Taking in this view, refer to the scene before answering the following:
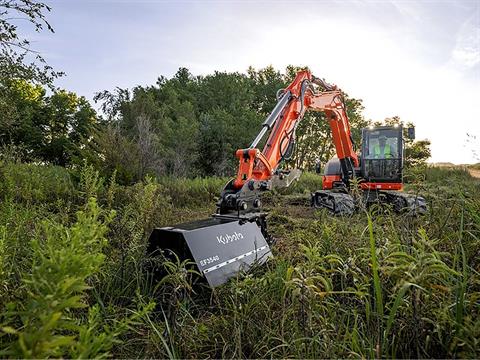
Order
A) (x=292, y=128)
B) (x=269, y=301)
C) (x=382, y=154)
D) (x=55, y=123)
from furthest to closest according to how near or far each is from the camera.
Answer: (x=55, y=123), (x=382, y=154), (x=292, y=128), (x=269, y=301)

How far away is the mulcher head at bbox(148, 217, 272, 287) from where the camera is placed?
2279mm

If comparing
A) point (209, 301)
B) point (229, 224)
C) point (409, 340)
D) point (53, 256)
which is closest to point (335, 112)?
point (229, 224)

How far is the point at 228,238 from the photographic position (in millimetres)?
2619

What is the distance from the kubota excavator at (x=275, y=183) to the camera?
2.38 metres

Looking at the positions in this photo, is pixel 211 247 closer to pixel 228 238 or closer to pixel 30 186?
pixel 228 238

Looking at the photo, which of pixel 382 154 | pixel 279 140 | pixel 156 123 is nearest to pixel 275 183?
pixel 279 140

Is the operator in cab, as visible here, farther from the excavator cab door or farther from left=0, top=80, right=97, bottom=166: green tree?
left=0, top=80, right=97, bottom=166: green tree

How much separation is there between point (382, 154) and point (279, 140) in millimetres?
4035

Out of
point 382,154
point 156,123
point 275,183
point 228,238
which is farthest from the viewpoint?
point 156,123

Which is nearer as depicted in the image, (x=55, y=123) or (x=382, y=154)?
(x=382, y=154)

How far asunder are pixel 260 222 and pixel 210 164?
14.0 metres

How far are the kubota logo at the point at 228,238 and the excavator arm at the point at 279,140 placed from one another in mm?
460

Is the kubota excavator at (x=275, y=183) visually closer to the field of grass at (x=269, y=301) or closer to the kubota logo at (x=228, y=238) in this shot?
the kubota logo at (x=228, y=238)

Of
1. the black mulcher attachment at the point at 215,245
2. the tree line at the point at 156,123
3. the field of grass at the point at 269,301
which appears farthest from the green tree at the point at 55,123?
the field of grass at the point at 269,301
